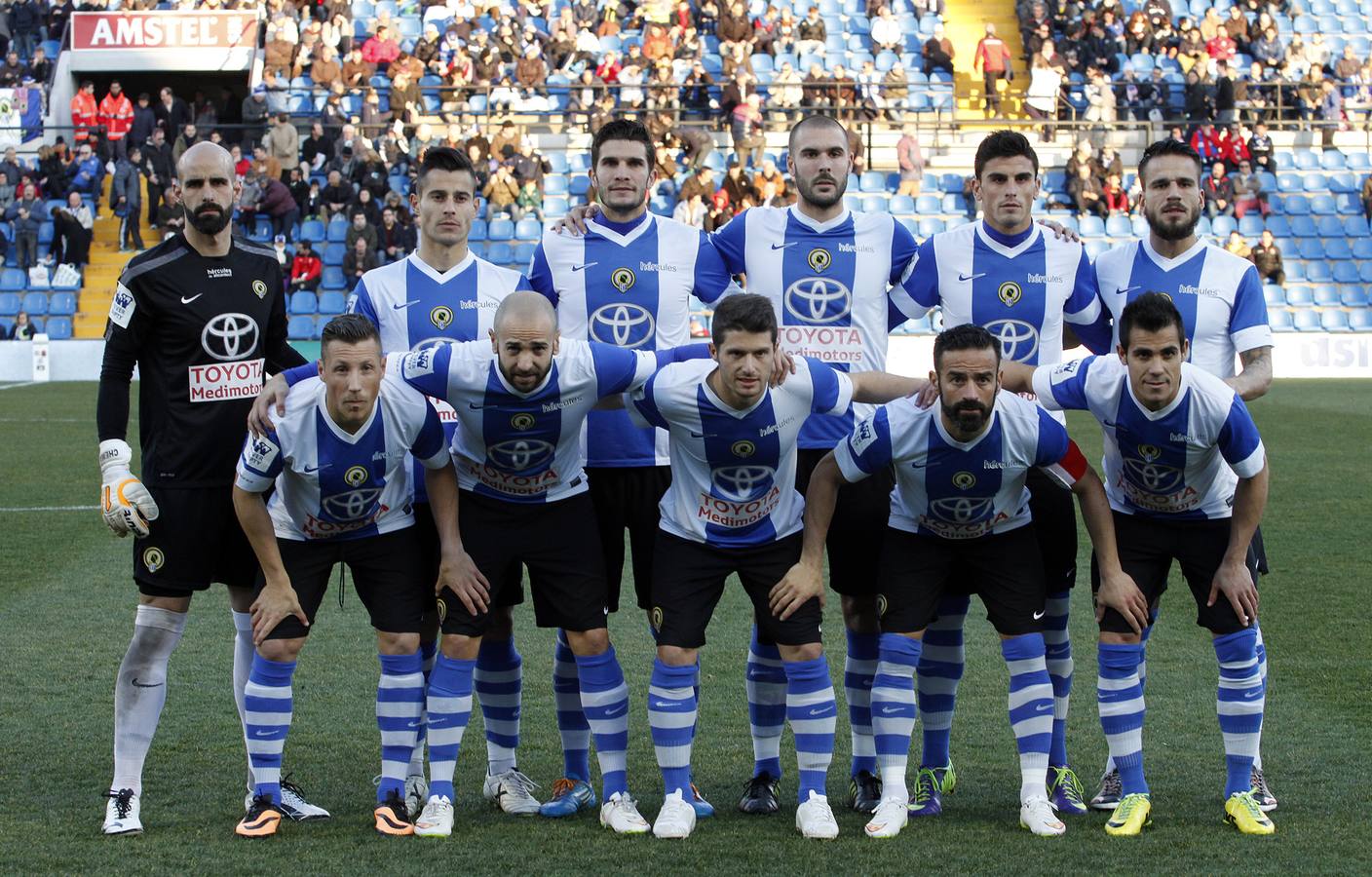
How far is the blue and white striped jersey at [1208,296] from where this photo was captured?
5453 mm

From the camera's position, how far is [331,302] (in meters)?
23.7

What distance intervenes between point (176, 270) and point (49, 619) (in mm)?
3646

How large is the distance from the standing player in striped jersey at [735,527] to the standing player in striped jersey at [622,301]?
0.42 m

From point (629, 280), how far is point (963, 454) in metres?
1.47

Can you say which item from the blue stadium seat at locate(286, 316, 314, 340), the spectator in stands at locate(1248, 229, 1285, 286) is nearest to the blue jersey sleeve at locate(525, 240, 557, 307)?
the blue stadium seat at locate(286, 316, 314, 340)

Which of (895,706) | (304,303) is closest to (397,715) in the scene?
(895,706)

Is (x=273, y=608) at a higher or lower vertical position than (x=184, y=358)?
lower

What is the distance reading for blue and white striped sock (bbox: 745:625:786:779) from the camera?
17.7 feet

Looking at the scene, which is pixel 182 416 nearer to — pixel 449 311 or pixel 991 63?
pixel 449 311

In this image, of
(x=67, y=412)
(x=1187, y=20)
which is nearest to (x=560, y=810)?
(x=67, y=412)

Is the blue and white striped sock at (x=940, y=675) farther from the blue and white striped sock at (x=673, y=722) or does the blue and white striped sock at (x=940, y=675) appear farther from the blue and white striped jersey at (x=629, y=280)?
the blue and white striped jersey at (x=629, y=280)

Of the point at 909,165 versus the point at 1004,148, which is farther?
the point at 909,165

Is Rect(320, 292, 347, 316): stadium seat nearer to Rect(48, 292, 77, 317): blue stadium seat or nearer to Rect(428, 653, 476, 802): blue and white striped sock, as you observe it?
Rect(48, 292, 77, 317): blue stadium seat

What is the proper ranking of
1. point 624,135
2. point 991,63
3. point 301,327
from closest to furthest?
1. point 624,135
2. point 301,327
3. point 991,63
